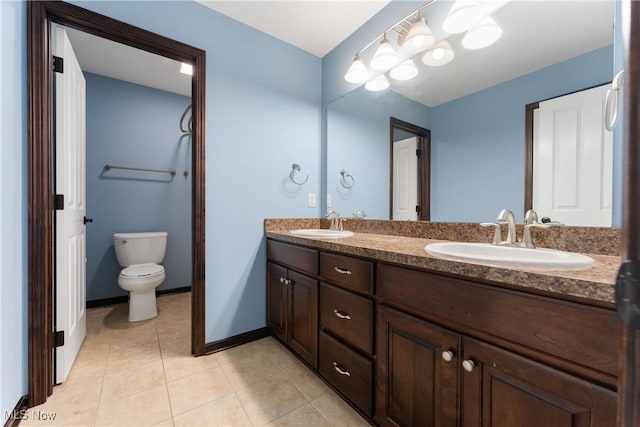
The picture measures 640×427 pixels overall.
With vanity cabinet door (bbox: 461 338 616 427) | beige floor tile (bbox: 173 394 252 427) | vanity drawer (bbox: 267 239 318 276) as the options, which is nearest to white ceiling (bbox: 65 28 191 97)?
vanity drawer (bbox: 267 239 318 276)

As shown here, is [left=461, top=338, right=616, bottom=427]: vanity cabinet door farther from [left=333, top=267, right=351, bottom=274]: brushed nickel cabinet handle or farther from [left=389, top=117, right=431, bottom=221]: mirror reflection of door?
[left=389, top=117, right=431, bottom=221]: mirror reflection of door

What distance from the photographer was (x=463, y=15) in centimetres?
131

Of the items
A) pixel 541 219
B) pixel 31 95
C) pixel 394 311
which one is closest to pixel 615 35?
pixel 541 219

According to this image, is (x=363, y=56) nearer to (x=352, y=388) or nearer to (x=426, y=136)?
(x=426, y=136)

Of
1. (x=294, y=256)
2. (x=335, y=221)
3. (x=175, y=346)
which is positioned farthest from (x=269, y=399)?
(x=335, y=221)

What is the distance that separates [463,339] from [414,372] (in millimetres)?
254

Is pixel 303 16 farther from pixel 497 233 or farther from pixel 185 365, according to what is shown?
pixel 185 365

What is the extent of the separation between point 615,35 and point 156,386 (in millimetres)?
2579

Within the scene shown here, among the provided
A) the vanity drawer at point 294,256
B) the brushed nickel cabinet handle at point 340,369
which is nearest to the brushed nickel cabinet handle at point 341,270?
the vanity drawer at point 294,256

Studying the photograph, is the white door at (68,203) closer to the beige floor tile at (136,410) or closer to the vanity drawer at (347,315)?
the beige floor tile at (136,410)

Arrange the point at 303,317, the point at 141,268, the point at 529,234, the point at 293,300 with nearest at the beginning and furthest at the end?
1. the point at 529,234
2. the point at 303,317
3. the point at 293,300
4. the point at 141,268

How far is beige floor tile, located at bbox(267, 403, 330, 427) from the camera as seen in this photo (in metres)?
1.22

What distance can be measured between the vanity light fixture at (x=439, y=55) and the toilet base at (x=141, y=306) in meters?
2.72

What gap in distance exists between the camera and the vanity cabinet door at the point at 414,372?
88 centimetres
